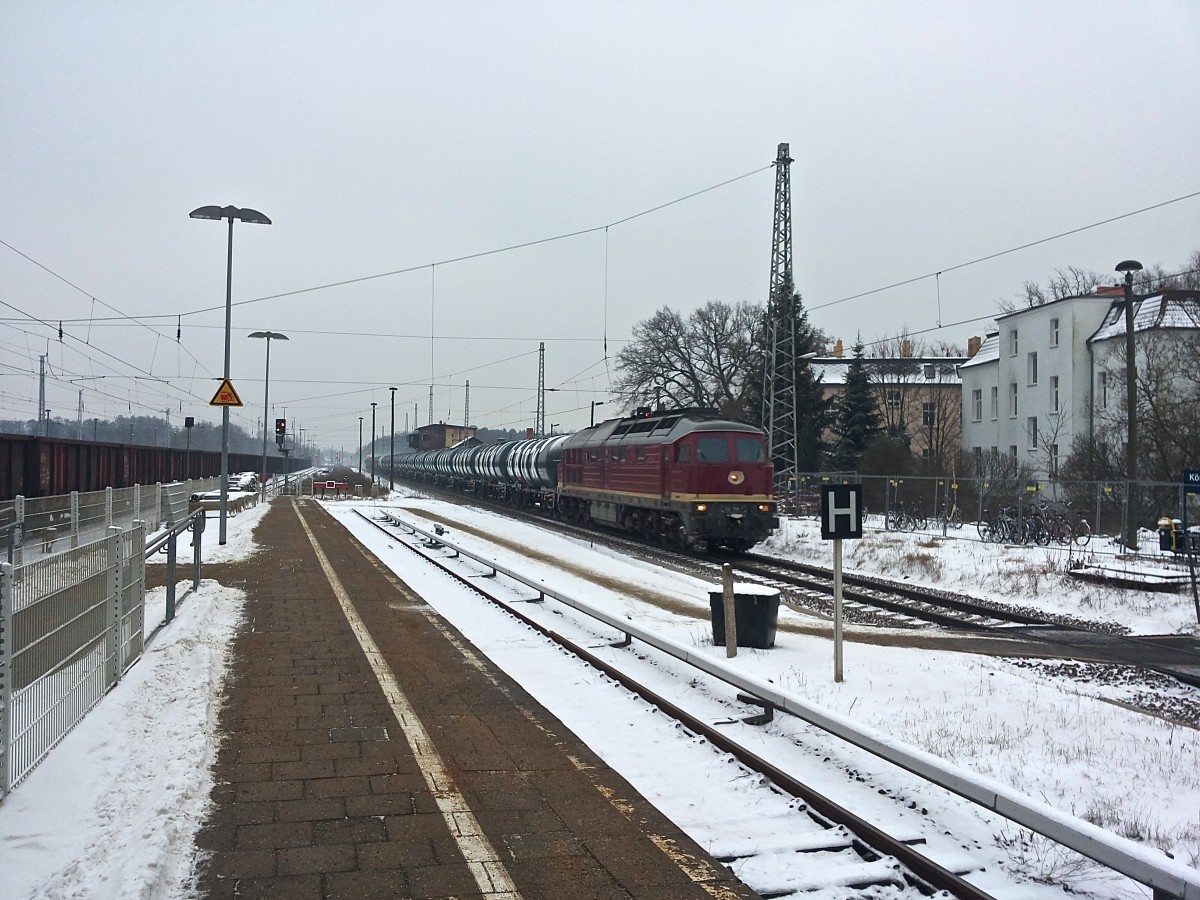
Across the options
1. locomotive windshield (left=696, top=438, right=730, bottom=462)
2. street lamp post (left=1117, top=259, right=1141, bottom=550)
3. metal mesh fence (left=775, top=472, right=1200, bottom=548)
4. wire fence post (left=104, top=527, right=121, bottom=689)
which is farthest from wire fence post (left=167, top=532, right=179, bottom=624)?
street lamp post (left=1117, top=259, right=1141, bottom=550)

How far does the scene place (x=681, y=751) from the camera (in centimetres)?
660

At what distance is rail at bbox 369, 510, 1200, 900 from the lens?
3.82 m

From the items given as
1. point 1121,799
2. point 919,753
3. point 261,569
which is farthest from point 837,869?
point 261,569

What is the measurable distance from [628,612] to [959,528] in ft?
55.6

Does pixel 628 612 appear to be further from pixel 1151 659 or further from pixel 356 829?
pixel 356 829

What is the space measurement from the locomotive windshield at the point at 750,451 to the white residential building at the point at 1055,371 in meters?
16.6

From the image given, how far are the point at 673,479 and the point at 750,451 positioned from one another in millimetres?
1943

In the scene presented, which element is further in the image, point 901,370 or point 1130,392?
point 901,370

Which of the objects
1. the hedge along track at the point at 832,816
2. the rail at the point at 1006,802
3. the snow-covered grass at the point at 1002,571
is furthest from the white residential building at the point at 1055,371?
the rail at the point at 1006,802

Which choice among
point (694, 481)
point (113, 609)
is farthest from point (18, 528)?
point (694, 481)

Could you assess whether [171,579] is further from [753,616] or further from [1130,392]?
[1130,392]

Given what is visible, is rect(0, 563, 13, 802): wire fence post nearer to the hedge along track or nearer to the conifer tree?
the hedge along track

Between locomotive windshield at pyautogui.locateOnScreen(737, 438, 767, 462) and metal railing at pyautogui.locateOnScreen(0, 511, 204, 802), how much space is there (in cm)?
1523

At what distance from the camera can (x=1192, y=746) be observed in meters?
7.34
